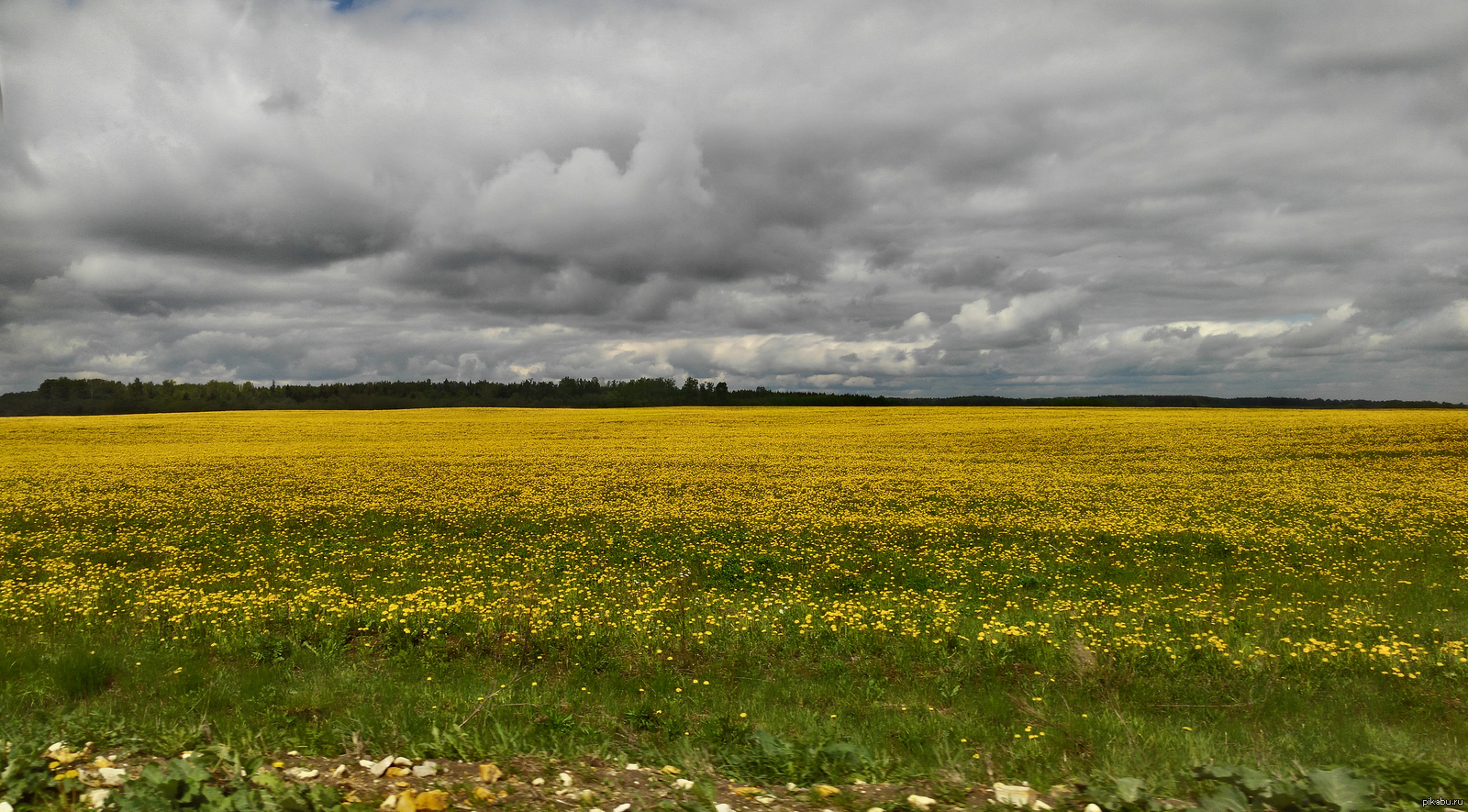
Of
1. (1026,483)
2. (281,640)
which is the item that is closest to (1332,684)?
(281,640)

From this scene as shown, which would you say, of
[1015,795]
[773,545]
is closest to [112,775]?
[1015,795]

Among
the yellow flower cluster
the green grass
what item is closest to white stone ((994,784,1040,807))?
the green grass

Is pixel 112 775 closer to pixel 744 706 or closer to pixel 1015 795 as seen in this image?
pixel 744 706

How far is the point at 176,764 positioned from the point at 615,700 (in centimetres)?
420

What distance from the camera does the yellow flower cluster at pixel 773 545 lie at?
11.1m

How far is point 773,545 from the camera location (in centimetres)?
1792

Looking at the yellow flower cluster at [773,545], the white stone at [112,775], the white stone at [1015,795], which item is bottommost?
the yellow flower cluster at [773,545]

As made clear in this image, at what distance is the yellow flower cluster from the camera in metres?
11.1

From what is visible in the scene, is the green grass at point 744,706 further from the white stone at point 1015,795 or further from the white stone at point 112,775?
the white stone at point 112,775

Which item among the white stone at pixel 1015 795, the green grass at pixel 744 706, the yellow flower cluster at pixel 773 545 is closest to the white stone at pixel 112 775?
the green grass at pixel 744 706

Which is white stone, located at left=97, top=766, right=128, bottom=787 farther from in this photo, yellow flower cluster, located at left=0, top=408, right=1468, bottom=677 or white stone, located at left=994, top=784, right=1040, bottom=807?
white stone, located at left=994, top=784, right=1040, bottom=807

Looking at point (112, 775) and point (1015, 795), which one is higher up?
point (112, 775)

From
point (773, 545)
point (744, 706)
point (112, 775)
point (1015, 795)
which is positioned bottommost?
point (773, 545)

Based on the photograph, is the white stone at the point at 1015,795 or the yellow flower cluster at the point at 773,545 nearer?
the white stone at the point at 1015,795
